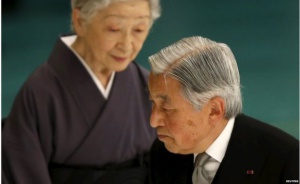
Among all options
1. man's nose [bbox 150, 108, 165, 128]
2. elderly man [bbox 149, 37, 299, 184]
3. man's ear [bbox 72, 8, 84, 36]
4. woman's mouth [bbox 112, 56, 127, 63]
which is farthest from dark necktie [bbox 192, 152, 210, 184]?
man's ear [bbox 72, 8, 84, 36]

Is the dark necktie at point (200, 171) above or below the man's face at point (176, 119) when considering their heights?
below

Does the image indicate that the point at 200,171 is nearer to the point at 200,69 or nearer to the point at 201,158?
the point at 201,158

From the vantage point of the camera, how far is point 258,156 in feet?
4.17

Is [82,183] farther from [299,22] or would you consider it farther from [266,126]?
[299,22]

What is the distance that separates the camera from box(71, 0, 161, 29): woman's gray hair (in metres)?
1.45

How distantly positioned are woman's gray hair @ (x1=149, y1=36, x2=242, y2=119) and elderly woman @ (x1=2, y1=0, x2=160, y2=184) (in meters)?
0.30

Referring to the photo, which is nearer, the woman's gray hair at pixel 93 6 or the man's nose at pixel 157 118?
the man's nose at pixel 157 118

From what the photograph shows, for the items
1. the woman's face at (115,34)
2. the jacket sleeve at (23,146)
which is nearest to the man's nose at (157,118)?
the woman's face at (115,34)

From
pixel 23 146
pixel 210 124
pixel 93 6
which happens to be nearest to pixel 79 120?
pixel 23 146

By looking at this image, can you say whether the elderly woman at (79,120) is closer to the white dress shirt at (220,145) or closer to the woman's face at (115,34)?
the woman's face at (115,34)

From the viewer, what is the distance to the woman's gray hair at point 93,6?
4.76ft

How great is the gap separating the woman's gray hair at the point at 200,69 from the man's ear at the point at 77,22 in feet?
1.12

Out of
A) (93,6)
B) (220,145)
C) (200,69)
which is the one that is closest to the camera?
(200,69)

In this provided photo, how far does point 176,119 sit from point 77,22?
41cm
